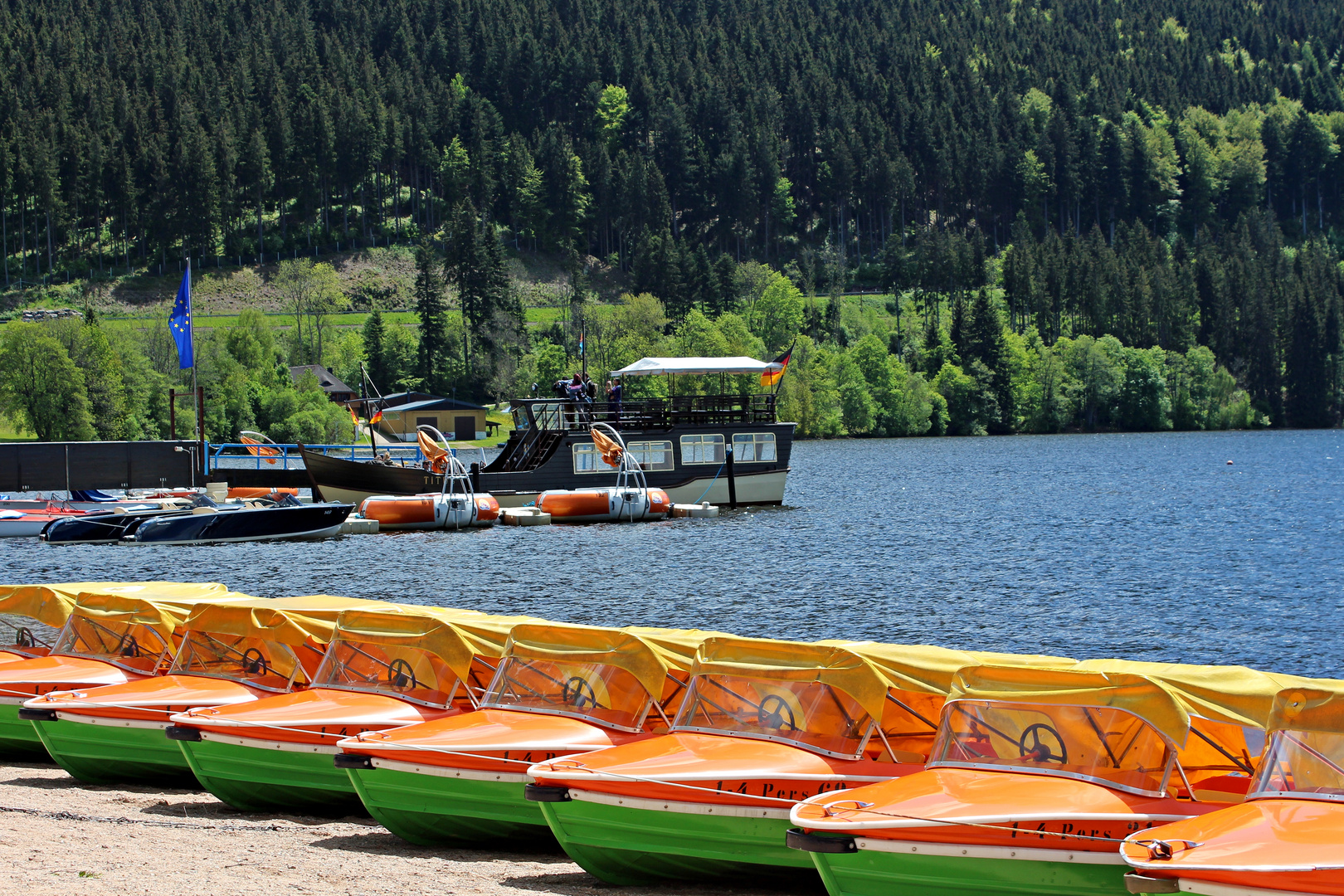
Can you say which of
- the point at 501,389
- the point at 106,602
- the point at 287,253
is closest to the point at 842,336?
the point at 501,389

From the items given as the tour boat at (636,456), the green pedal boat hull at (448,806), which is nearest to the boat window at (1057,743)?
the green pedal boat hull at (448,806)

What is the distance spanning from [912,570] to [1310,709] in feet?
102

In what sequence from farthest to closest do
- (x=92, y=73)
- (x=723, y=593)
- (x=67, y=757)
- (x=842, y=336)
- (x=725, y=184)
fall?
(x=725, y=184)
(x=92, y=73)
(x=842, y=336)
(x=723, y=593)
(x=67, y=757)

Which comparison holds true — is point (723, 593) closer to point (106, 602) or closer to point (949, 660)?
point (106, 602)

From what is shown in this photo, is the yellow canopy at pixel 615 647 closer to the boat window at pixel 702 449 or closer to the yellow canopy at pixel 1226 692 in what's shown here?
the yellow canopy at pixel 1226 692

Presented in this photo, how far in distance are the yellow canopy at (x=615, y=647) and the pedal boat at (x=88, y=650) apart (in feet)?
18.6

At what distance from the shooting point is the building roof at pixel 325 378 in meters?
121

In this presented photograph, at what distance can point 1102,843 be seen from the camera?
9.12 meters

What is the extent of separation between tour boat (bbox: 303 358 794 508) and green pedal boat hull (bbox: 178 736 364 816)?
Answer: 39.6 metres

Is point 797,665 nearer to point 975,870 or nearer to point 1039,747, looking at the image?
point 1039,747

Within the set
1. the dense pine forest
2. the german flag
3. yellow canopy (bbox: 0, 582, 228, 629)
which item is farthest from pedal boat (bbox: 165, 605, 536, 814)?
the dense pine forest

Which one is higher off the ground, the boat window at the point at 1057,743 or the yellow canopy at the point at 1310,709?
the yellow canopy at the point at 1310,709

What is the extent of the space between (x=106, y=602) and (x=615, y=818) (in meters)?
9.85

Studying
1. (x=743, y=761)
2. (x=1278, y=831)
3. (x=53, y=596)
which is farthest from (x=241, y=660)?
(x=1278, y=831)
